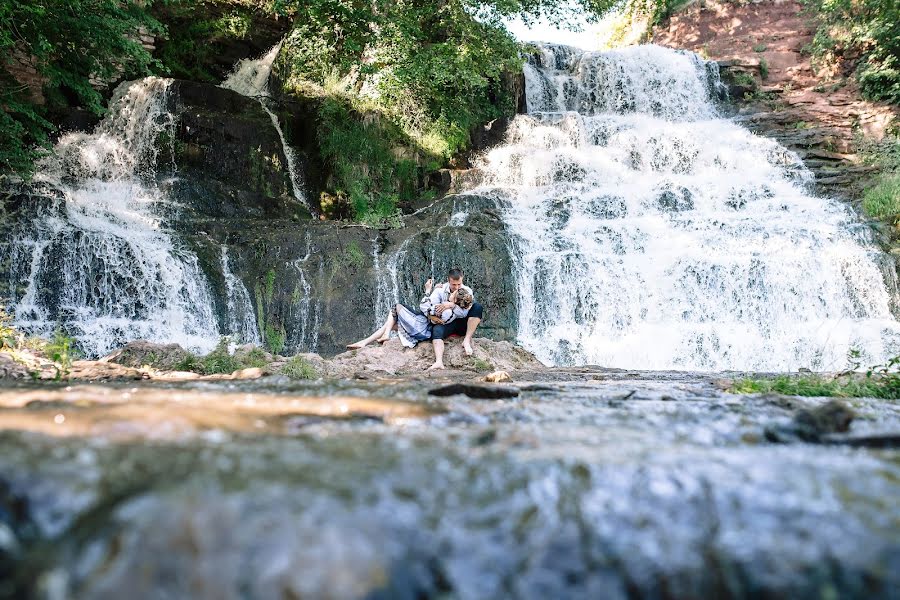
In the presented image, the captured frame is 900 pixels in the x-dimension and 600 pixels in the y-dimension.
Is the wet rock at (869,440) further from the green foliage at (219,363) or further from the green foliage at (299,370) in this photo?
the green foliage at (219,363)

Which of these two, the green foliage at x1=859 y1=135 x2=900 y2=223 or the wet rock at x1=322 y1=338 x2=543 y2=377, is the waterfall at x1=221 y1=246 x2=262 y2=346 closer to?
the wet rock at x1=322 y1=338 x2=543 y2=377

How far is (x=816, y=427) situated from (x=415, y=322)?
6.68 meters

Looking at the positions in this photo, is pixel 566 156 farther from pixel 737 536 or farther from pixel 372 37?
pixel 737 536

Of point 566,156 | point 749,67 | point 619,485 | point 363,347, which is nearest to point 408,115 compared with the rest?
point 566,156

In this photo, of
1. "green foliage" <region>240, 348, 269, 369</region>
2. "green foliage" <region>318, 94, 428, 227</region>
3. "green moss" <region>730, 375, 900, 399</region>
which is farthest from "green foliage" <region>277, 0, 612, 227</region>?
"green moss" <region>730, 375, 900, 399</region>

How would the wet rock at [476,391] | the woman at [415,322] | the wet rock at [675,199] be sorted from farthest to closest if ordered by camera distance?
the wet rock at [675,199], the woman at [415,322], the wet rock at [476,391]

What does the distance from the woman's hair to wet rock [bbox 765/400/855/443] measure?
6.18 m

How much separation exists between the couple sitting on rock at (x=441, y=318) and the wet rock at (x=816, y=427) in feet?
20.0

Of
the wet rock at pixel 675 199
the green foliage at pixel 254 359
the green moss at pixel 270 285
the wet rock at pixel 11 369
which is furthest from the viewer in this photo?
the wet rock at pixel 675 199

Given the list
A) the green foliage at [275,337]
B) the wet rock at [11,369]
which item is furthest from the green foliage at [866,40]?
the wet rock at [11,369]

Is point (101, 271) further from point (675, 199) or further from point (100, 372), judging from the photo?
point (675, 199)

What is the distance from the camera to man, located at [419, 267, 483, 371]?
9262 millimetres

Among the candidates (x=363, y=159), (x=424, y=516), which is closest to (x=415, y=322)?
(x=424, y=516)

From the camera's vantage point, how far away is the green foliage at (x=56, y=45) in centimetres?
1124
